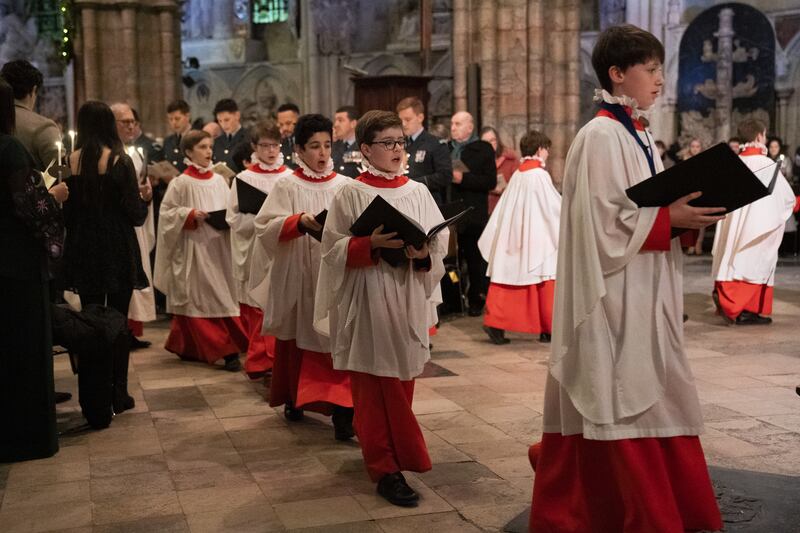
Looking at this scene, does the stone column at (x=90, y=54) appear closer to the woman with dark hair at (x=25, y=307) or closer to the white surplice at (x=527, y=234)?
the white surplice at (x=527, y=234)

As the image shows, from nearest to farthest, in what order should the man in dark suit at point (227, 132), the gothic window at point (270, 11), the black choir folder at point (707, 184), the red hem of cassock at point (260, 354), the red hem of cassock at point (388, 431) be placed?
the black choir folder at point (707, 184), the red hem of cassock at point (388, 431), the red hem of cassock at point (260, 354), the man in dark suit at point (227, 132), the gothic window at point (270, 11)

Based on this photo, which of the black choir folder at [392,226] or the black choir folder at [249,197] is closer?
the black choir folder at [392,226]

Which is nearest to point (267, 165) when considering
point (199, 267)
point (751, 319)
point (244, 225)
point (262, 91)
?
point (244, 225)

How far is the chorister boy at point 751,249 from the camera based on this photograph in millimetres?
9148

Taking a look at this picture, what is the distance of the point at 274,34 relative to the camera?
27.8 meters

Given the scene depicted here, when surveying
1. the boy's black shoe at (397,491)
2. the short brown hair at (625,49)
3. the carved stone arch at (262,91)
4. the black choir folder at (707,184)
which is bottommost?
the boy's black shoe at (397,491)

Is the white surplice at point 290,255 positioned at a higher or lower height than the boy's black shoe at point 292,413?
higher

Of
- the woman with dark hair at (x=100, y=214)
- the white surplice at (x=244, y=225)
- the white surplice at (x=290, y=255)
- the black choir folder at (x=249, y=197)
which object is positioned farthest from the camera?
the white surplice at (x=244, y=225)

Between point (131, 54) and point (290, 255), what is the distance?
32.5ft

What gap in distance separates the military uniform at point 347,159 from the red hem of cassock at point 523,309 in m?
1.64

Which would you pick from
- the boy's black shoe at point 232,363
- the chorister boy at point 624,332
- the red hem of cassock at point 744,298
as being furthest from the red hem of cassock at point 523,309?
the chorister boy at point 624,332

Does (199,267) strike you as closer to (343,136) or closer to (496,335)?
(343,136)

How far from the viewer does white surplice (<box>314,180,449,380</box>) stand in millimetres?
4312

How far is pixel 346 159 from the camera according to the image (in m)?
8.15
